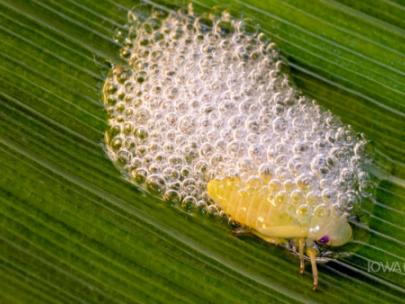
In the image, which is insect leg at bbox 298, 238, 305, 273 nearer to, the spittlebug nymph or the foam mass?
the spittlebug nymph

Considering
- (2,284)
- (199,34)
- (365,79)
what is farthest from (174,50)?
(2,284)

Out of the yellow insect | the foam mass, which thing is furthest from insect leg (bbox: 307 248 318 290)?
the foam mass

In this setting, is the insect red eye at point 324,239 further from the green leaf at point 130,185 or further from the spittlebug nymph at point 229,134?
the green leaf at point 130,185

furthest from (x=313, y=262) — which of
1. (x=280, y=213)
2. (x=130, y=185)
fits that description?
(x=130, y=185)

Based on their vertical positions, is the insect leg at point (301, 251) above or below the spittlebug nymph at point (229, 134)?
below

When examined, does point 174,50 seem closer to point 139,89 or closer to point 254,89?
point 139,89

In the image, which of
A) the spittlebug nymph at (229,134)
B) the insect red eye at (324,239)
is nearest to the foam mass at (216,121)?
the spittlebug nymph at (229,134)

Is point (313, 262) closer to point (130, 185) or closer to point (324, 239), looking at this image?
point (324, 239)
